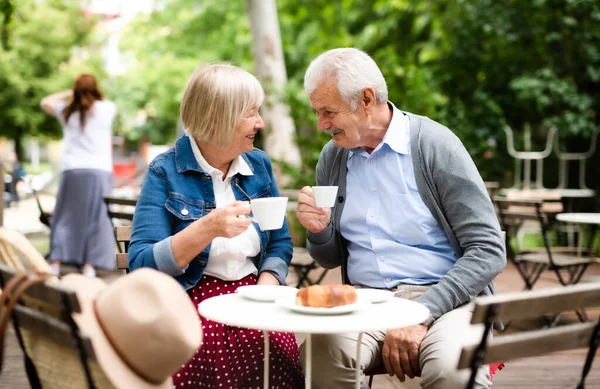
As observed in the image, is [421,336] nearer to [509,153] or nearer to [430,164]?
[430,164]

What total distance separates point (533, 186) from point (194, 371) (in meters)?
11.7

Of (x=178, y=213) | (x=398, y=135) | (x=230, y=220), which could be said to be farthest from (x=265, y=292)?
(x=398, y=135)

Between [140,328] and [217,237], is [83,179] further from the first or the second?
[140,328]

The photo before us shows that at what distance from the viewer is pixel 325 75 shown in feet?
10.2

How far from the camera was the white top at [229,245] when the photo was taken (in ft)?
9.55

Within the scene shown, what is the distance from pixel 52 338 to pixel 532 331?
48.3 inches

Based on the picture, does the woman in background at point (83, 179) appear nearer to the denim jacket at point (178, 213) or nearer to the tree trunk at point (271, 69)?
the tree trunk at point (271, 69)

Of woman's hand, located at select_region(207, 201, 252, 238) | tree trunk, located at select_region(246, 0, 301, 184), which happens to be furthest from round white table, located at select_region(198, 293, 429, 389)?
tree trunk, located at select_region(246, 0, 301, 184)

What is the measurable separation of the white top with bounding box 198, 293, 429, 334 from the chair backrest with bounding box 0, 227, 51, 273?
49 centimetres

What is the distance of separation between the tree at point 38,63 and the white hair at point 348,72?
28581mm

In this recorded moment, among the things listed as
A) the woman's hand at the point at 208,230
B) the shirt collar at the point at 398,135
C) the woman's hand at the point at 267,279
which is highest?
the shirt collar at the point at 398,135

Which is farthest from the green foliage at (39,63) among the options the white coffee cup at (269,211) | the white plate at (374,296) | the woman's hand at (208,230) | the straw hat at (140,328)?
the straw hat at (140,328)

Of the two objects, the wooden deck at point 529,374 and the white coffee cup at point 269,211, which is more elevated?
the white coffee cup at point 269,211

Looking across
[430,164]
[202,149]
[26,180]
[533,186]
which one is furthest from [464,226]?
[533,186]
